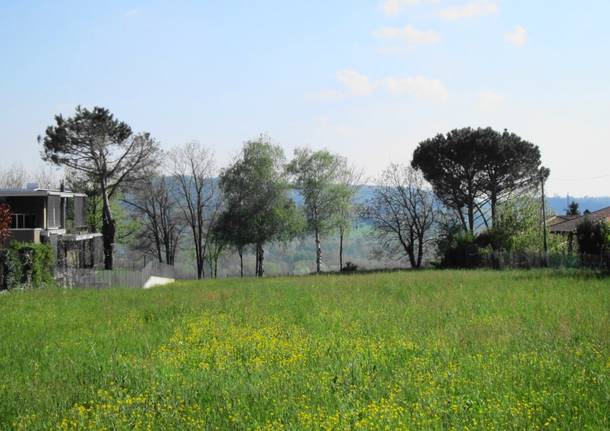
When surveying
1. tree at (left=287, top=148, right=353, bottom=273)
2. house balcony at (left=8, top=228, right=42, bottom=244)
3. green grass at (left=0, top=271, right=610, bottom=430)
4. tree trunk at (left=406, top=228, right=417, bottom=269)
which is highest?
tree at (left=287, top=148, right=353, bottom=273)

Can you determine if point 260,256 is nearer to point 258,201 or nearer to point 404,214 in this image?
point 258,201

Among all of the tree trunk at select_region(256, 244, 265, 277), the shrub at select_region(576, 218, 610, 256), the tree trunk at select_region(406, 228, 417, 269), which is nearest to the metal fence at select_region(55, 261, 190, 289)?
the tree trunk at select_region(256, 244, 265, 277)

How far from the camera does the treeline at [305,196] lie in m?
50.3

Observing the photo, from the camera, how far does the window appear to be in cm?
4203

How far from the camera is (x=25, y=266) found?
106ft

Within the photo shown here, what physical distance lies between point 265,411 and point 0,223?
2984cm

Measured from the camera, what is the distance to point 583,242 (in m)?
39.8

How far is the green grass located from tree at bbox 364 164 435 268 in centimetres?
4087

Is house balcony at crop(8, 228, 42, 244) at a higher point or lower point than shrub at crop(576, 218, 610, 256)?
higher

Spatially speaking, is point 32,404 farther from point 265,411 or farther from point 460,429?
point 460,429

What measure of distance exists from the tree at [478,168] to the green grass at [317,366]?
120 feet

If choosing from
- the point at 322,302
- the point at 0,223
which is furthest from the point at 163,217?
the point at 322,302

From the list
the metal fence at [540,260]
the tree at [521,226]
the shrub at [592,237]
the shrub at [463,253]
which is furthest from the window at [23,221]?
the shrub at [592,237]

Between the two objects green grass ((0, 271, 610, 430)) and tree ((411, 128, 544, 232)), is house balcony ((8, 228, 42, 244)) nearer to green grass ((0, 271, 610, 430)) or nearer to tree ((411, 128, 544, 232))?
green grass ((0, 271, 610, 430))
